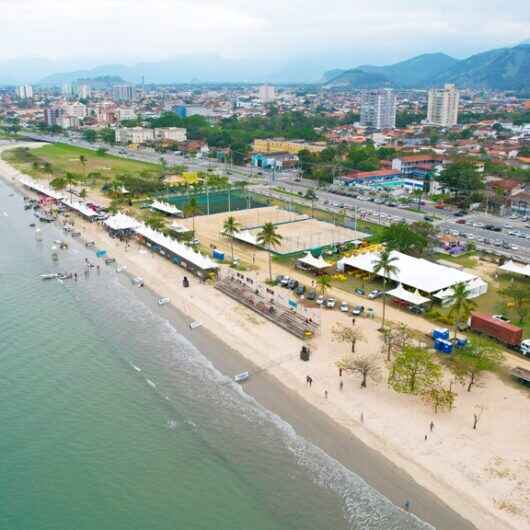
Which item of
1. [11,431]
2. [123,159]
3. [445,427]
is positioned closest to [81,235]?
[11,431]

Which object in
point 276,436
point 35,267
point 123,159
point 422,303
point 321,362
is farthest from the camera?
point 123,159

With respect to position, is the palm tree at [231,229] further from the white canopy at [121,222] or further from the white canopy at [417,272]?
the white canopy at [417,272]

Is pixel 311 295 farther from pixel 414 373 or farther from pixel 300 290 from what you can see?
pixel 414 373

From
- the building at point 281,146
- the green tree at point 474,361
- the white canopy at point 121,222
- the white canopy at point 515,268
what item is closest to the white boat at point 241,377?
the green tree at point 474,361

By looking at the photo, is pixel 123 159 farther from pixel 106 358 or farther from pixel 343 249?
pixel 106 358

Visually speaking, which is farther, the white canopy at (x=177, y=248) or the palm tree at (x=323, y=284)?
the white canopy at (x=177, y=248)

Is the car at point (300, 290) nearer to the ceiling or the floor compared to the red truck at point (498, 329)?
nearer to the floor
